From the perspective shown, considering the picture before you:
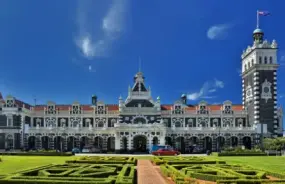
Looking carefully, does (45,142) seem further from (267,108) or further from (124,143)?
(267,108)

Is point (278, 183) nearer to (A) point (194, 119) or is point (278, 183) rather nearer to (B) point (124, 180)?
(B) point (124, 180)

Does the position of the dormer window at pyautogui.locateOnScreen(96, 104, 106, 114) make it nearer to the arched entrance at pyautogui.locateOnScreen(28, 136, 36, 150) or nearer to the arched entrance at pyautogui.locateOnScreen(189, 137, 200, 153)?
the arched entrance at pyautogui.locateOnScreen(28, 136, 36, 150)

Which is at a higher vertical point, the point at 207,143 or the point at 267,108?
the point at 267,108

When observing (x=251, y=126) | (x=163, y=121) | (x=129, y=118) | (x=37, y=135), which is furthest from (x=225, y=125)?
(x=37, y=135)

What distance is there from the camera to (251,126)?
91688 mm

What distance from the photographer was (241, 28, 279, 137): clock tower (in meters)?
88.1

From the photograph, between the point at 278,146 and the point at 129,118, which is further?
the point at 129,118

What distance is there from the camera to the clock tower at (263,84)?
88.1 metres

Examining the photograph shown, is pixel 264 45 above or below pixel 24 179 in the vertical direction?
above

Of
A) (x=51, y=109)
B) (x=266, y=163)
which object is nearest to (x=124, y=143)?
(x=51, y=109)

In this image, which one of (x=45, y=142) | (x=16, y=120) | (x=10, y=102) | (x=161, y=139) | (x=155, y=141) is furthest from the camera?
(x=45, y=142)

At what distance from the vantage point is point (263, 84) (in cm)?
8931

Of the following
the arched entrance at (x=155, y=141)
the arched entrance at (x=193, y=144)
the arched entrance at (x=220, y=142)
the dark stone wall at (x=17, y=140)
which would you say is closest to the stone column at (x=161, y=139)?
the arched entrance at (x=155, y=141)

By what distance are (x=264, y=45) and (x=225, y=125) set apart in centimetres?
2155
